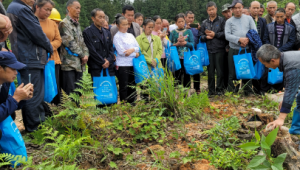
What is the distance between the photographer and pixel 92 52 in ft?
14.9

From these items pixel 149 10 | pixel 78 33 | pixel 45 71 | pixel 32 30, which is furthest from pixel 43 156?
pixel 149 10

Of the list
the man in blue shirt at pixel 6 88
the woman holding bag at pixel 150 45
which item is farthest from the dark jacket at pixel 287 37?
the man in blue shirt at pixel 6 88

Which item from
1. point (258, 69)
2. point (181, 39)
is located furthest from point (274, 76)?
point (181, 39)

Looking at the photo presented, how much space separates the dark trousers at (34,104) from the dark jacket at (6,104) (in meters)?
0.72

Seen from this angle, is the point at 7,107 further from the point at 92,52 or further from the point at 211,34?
the point at 211,34

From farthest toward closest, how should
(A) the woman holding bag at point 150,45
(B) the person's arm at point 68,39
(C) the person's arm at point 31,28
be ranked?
(A) the woman holding bag at point 150,45, (B) the person's arm at point 68,39, (C) the person's arm at point 31,28

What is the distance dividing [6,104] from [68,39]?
206cm

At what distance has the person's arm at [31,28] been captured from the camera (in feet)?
10.6

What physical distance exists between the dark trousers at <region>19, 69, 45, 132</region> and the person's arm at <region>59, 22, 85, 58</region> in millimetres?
928

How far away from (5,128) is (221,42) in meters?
4.58

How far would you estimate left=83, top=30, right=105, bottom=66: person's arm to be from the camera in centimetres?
452

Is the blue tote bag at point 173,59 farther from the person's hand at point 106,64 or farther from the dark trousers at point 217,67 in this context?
the person's hand at point 106,64

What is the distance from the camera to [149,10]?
5091 cm

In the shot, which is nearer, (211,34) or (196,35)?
(211,34)
